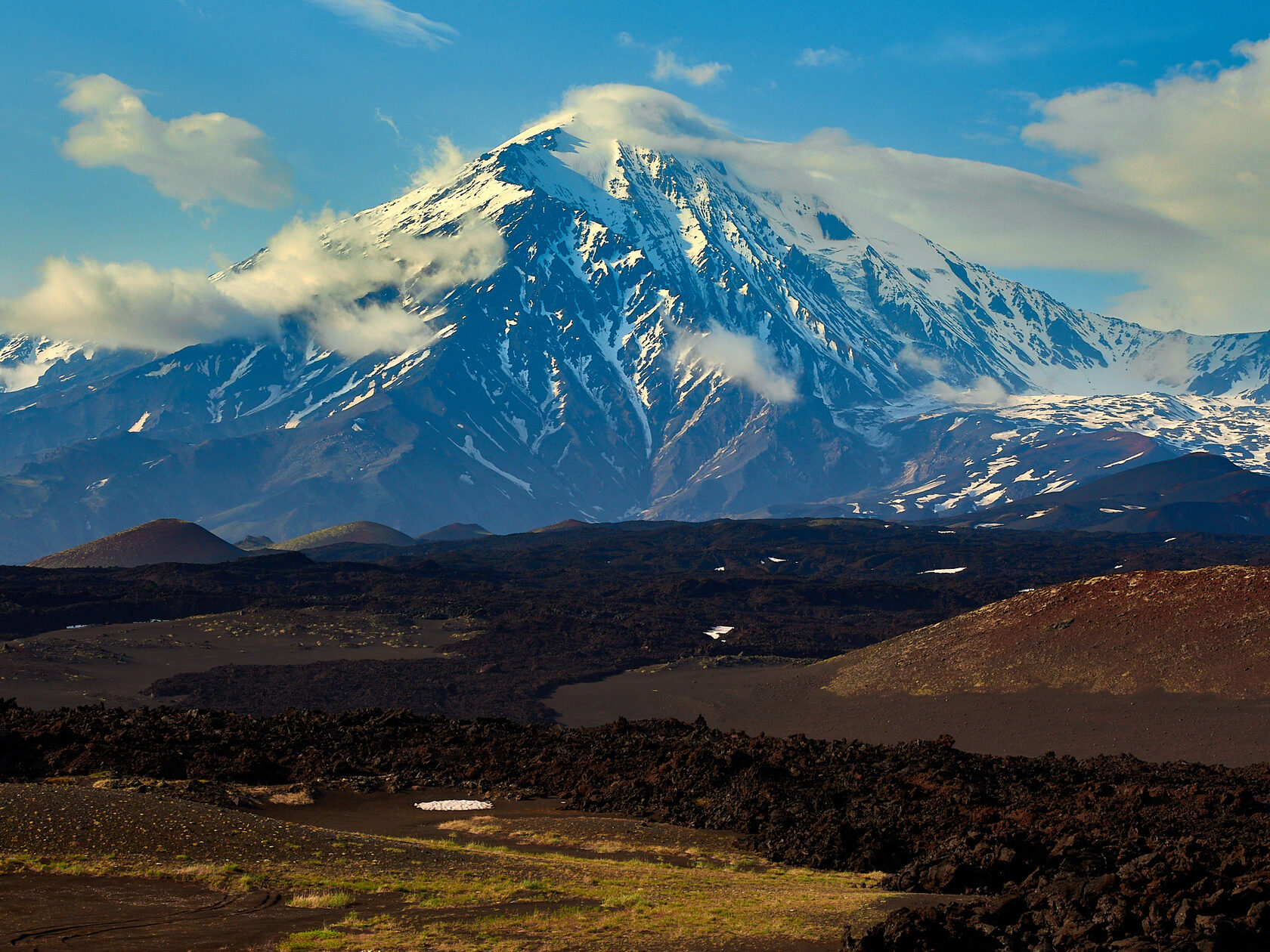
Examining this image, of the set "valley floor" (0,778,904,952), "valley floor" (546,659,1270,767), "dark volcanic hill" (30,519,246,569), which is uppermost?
"dark volcanic hill" (30,519,246,569)

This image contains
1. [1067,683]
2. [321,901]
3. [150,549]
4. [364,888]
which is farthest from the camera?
[150,549]

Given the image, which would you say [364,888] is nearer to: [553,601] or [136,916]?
[136,916]

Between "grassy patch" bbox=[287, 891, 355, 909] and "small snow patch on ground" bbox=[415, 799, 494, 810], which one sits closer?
"grassy patch" bbox=[287, 891, 355, 909]

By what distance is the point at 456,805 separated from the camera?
33.8 meters

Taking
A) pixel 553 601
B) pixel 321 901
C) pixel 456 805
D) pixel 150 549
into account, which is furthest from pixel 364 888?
pixel 150 549

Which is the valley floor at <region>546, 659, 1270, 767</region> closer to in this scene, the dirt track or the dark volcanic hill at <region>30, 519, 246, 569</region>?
the dirt track

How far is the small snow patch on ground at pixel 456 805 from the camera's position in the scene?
33.6m

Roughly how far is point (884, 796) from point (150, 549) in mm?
168805

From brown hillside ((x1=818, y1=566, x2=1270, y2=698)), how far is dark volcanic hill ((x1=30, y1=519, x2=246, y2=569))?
13171 centimetres

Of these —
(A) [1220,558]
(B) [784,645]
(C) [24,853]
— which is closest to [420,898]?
(C) [24,853]

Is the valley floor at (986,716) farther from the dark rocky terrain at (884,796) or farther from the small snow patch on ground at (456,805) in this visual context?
the small snow patch on ground at (456,805)

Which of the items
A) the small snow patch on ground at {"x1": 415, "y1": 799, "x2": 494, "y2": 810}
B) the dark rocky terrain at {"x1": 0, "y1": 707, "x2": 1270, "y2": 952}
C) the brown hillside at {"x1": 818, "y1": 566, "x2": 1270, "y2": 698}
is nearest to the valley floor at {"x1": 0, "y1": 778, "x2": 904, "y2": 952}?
the dark rocky terrain at {"x1": 0, "y1": 707, "x2": 1270, "y2": 952}

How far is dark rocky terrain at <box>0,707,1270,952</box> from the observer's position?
17844 mm

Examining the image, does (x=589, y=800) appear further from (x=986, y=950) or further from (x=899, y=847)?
(x=986, y=950)
